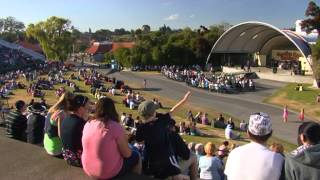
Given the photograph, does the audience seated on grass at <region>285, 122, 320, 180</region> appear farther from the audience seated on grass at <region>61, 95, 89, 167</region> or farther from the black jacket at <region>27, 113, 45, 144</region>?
the black jacket at <region>27, 113, 45, 144</region>

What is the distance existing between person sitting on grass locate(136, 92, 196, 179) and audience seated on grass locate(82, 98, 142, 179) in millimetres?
314

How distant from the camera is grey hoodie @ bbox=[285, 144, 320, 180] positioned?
12.4 feet

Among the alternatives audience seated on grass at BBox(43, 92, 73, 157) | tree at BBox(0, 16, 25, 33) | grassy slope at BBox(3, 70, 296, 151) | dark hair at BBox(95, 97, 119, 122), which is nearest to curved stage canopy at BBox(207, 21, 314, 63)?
grassy slope at BBox(3, 70, 296, 151)

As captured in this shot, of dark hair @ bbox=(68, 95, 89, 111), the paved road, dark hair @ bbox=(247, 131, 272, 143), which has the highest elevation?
dark hair @ bbox=(68, 95, 89, 111)

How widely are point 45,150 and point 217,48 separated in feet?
176

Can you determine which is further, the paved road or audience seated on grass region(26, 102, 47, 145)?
the paved road

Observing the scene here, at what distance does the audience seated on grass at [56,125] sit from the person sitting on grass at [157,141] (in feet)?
3.86

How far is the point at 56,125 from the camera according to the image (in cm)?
602

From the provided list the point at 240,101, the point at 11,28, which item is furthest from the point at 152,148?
the point at 11,28

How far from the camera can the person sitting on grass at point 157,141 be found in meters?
5.01

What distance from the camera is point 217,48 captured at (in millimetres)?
59031

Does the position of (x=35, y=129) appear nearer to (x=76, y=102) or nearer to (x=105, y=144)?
(x=76, y=102)

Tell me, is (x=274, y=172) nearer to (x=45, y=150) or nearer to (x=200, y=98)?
(x=45, y=150)

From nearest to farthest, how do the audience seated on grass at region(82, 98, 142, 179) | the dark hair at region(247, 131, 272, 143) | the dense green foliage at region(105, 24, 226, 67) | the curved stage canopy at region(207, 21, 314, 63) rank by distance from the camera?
the dark hair at region(247, 131, 272, 143), the audience seated on grass at region(82, 98, 142, 179), the curved stage canopy at region(207, 21, 314, 63), the dense green foliage at region(105, 24, 226, 67)
